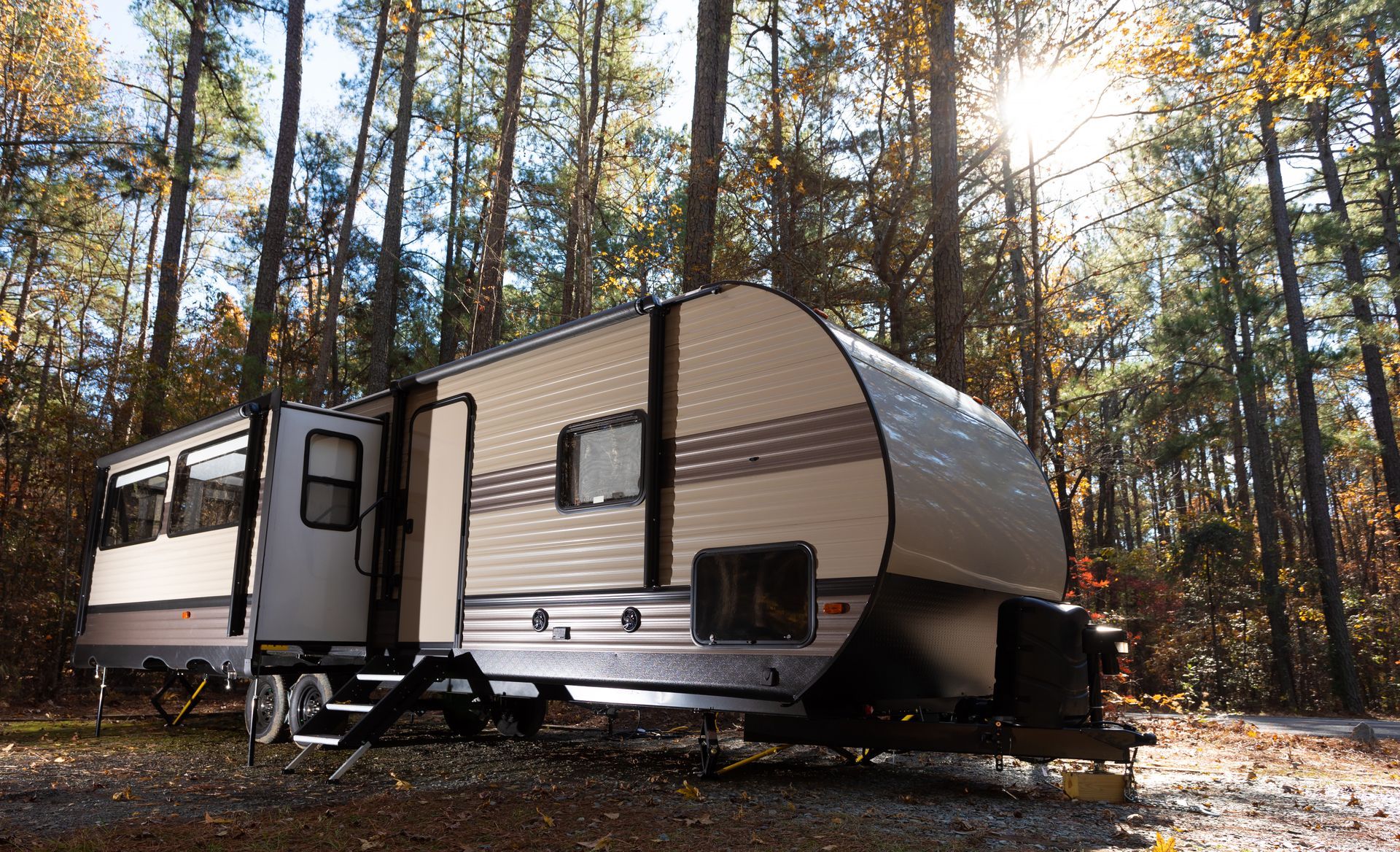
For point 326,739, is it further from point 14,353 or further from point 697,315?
point 14,353

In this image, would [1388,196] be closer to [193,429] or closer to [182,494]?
[193,429]

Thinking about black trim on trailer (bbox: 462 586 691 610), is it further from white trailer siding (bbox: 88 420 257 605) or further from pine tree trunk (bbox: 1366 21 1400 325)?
pine tree trunk (bbox: 1366 21 1400 325)

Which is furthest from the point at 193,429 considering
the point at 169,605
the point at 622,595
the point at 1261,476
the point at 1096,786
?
the point at 1261,476

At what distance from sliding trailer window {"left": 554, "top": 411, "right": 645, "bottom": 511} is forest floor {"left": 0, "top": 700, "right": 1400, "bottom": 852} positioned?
1.78 metres

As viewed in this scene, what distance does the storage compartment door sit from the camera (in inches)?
290

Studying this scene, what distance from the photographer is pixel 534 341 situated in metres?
6.70

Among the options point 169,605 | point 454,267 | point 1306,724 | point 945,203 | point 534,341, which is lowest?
point 1306,724

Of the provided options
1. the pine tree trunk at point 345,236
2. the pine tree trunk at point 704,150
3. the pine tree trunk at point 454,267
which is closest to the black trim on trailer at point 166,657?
the pine tree trunk at point 704,150

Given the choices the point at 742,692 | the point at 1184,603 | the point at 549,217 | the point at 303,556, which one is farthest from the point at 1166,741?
the point at 549,217

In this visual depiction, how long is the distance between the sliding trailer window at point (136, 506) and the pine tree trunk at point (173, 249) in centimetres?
423

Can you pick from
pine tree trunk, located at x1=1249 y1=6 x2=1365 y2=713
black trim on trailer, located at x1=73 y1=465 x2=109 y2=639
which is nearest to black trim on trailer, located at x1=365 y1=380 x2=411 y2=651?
black trim on trailer, located at x1=73 y1=465 x2=109 y2=639

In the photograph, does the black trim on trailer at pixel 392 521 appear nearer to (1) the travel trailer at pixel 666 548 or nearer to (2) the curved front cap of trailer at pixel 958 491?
(1) the travel trailer at pixel 666 548

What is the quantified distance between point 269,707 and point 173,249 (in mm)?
10822

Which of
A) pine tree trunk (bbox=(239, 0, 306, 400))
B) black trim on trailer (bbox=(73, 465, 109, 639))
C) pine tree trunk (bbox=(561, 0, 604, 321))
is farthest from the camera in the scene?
pine tree trunk (bbox=(239, 0, 306, 400))
